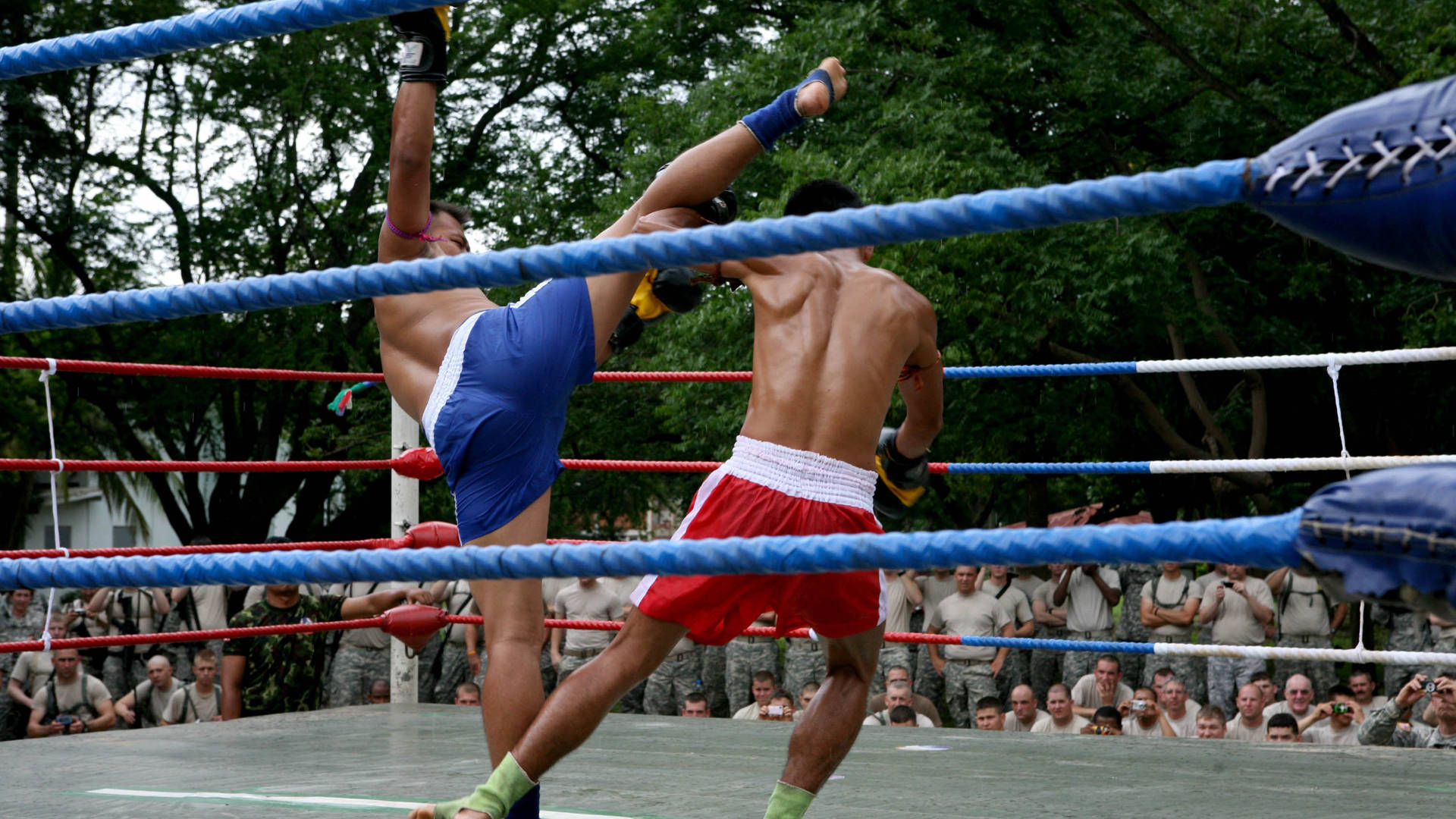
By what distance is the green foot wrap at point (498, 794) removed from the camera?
2305 mm

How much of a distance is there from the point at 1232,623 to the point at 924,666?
5.75ft

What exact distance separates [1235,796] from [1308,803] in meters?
0.16

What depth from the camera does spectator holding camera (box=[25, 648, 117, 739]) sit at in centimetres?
660

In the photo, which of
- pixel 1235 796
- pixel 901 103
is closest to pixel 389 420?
pixel 901 103

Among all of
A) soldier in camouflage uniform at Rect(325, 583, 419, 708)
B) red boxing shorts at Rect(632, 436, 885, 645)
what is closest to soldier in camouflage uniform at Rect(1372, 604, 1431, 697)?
red boxing shorts at Rect(632, 436, 885, 645)

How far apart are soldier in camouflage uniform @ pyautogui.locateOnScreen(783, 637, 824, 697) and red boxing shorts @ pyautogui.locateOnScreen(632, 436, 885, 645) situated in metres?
5.01

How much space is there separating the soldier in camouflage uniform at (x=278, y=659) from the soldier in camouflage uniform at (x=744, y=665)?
2.58m

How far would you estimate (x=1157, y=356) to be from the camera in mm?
10805

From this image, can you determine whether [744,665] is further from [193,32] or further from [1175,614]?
[193,32]

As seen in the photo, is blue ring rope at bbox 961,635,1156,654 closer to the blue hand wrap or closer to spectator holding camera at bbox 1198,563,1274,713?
the blue hand wrap

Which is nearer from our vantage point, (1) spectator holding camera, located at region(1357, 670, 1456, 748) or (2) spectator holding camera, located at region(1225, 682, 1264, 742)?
(1) spectator holding camera, located at region(1357, 670, 1456, 748)

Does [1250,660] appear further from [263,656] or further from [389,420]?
[389,420]

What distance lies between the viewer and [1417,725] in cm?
610

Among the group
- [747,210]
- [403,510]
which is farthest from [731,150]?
[747,210]
